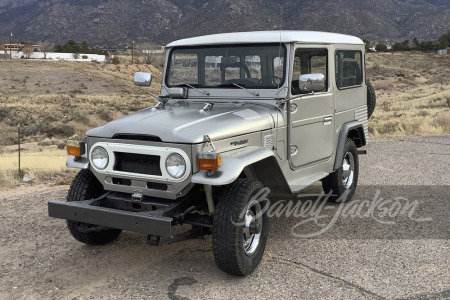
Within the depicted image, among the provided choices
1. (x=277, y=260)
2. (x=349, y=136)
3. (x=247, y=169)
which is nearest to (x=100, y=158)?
(x=247, y=169)

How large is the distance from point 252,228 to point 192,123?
1114 mm

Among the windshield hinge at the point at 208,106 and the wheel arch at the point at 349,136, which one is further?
the wheel arch at the point at 349,136

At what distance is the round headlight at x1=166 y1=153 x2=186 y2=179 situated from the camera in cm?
436

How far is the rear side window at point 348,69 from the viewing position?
6641 mm

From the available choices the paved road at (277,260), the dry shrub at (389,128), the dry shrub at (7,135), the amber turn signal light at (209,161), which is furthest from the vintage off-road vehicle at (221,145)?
the dry shrub at (7,135)

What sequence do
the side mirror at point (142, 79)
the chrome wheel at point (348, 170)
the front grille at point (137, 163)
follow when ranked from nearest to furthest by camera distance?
1. the front grille at point (137, 163)
2. the side mirror at point (142, 79)
3. the chrome wheel at point (348, 170)

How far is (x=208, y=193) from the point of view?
15.3ft

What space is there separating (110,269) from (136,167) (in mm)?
1081

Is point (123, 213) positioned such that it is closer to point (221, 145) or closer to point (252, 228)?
point (221, 145)

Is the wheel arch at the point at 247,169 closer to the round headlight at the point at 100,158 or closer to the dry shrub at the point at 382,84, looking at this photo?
the round headlight at the point at 100,158

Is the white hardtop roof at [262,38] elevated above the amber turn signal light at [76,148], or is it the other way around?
the white hardtop roof at [262,38]

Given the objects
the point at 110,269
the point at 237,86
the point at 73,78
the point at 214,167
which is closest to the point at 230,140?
the point at 214,167

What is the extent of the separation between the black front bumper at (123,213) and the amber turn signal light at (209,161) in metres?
0.49

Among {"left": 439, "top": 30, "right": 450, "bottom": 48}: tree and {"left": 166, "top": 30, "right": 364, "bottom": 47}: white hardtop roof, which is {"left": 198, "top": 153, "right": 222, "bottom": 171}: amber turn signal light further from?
{"left": 439, "top": 30, "right": 450, "bottom": 48}: tree
